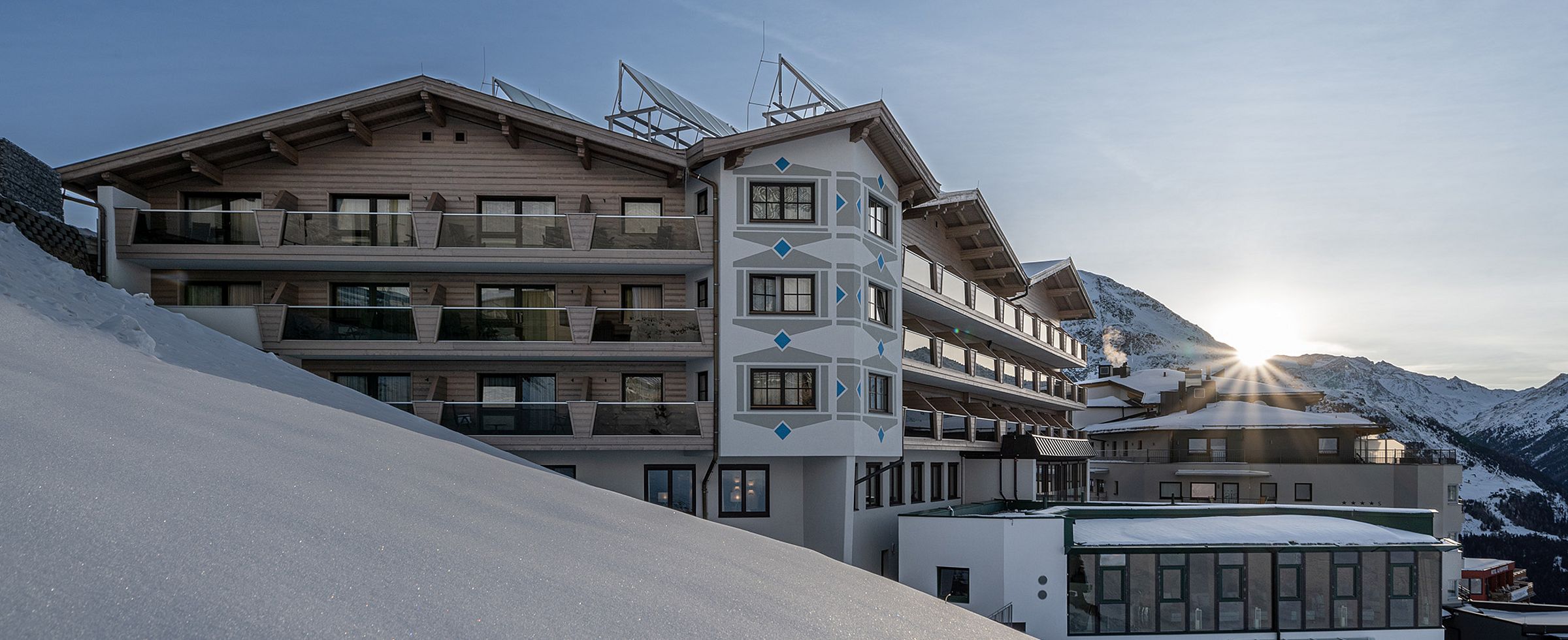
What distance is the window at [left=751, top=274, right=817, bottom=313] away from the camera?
88.5 ft

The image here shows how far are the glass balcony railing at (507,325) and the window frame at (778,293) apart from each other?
4732 millimetres

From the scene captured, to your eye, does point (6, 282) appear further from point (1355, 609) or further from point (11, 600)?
point (1355, 609)

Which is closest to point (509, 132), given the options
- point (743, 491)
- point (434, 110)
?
point (434, 110)

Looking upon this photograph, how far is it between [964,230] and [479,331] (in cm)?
2036

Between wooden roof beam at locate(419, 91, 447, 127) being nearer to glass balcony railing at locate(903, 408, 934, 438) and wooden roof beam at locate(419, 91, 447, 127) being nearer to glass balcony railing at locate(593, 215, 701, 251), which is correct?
glass balcony railing at locate(593, 215, 701, 251)

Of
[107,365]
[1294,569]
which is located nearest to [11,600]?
[107,365]

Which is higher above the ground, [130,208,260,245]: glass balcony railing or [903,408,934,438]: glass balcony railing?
[130,208,260,245]: glass balcony railing

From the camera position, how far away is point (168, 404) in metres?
7.61

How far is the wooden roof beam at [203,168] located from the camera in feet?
87.6

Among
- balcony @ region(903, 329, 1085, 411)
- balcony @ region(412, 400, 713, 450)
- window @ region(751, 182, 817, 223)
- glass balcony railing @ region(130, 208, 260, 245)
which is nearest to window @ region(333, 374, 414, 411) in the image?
balcony @ region(412, 400, 713, 450)

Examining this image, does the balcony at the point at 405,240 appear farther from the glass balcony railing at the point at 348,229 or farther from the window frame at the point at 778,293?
the window frame at the point at 778,293

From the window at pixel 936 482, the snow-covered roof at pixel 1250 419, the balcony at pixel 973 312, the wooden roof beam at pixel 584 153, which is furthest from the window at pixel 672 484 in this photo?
the snow-covered roof at pixel 1250 419

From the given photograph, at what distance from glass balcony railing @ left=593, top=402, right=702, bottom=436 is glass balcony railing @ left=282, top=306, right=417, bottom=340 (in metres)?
5.25

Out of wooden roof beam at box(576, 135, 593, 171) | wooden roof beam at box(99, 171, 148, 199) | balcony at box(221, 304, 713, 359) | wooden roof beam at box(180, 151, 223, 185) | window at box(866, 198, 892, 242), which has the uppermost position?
wooden roof beam at box(576, 135, 593, 171)
